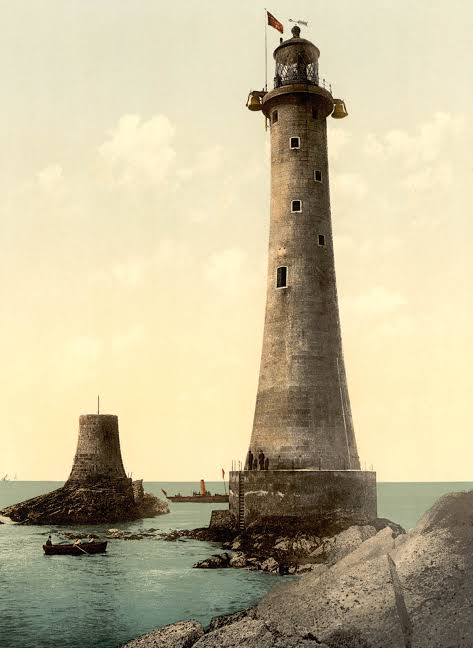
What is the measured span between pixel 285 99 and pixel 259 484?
18.9 m

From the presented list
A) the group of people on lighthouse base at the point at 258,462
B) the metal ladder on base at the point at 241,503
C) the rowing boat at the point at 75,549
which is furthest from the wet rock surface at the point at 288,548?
the rowing boat at the point at 75,549

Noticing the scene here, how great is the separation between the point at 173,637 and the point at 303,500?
16.6 metres

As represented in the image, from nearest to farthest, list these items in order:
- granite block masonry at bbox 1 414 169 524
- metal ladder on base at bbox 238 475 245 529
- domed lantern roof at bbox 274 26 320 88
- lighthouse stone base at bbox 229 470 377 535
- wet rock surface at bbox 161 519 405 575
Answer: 1. wet rock surface at bbox 161 519 405 575
2. lighthouse stone base at bbox 229 470 377 535
3. metal ladder on base at bbox 238 475 245 529
4. domed lantern roof at bbox 274 26 320 88
5. granite block masonry at bbox 1 414 169 524

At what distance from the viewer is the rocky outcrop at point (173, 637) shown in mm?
15648

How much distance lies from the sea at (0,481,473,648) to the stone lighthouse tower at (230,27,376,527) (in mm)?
4832

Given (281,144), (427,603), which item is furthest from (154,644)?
(281,144)

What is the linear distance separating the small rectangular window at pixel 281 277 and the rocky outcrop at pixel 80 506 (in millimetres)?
27680

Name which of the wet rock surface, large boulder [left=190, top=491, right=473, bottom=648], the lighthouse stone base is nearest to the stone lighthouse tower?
the lighthouse stone base

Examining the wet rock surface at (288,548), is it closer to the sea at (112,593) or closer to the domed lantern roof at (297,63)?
the sea at (112,593)

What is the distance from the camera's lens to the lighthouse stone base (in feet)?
104

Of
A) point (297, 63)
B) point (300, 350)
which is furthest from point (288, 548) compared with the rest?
point (297, 63)

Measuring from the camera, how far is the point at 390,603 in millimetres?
14250

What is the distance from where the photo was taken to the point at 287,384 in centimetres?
3475

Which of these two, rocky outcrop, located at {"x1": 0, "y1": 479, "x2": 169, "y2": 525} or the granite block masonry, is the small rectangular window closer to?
the granite block masonry
